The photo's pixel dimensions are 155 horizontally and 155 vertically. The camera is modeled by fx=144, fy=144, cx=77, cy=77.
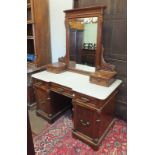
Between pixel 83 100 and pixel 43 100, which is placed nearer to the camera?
pixel 83 100

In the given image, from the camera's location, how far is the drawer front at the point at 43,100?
1.96 m

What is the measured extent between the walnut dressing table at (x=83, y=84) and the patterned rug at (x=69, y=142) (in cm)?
8

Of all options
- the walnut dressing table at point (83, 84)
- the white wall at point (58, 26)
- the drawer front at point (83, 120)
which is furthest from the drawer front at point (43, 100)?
the white wall at point (58, 26)

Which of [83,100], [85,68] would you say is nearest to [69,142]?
[83,100]

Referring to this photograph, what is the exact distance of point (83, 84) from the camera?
66.2 inches

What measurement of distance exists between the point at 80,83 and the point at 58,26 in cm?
111

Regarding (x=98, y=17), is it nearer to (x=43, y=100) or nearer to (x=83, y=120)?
(x=83, y=120)

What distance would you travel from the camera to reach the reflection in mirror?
176cm

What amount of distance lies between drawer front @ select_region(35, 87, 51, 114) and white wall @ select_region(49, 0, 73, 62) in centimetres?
74

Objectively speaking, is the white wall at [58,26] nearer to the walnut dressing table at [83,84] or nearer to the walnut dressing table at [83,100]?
the walnut dressing table at [83,84]

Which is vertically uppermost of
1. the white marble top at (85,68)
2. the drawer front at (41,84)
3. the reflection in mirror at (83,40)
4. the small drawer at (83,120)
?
the reflection in mirror at (83,40)
